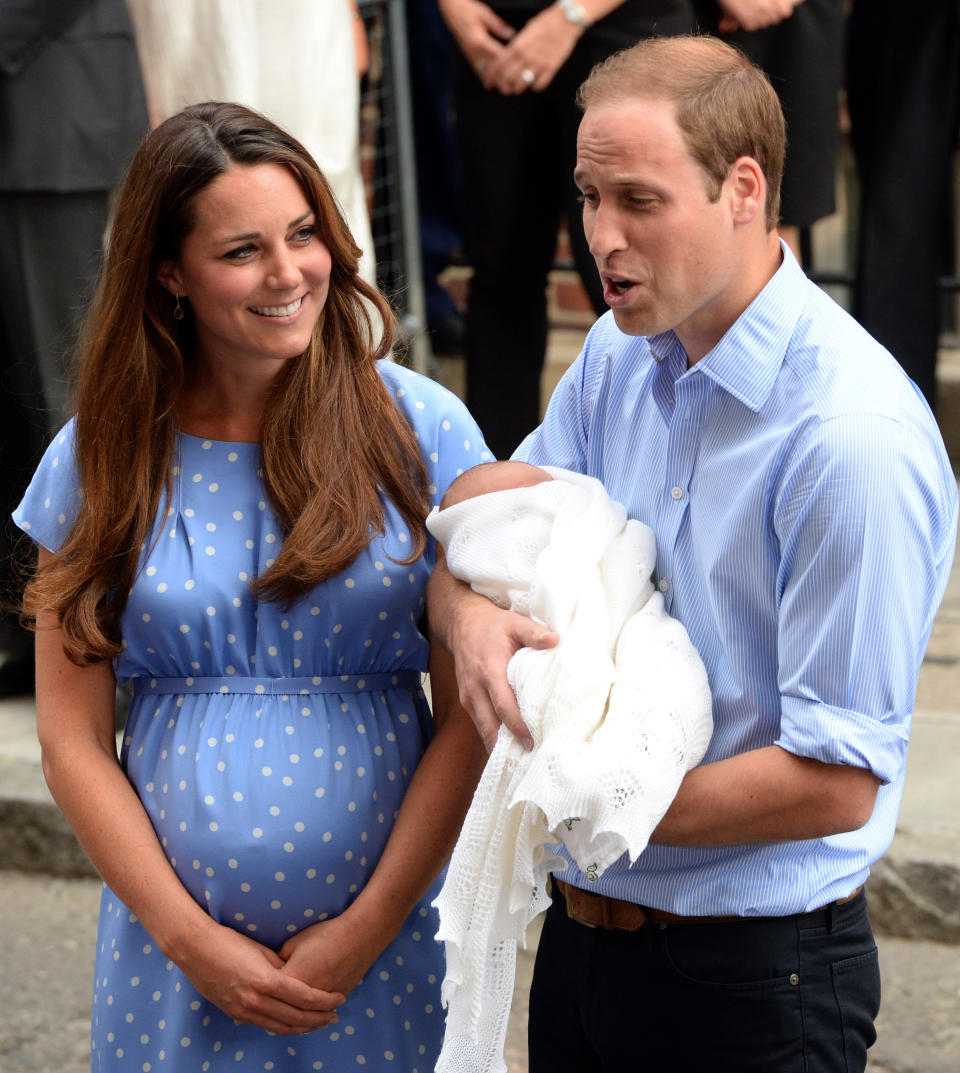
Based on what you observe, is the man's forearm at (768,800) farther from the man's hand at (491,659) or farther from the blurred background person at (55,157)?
the blurred background person at (55,157)

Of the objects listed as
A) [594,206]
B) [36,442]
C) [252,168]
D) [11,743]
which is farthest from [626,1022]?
[36,442]

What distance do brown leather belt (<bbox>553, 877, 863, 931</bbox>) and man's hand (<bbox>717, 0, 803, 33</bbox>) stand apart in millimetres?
2797

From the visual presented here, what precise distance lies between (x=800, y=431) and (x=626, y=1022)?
0.80 m

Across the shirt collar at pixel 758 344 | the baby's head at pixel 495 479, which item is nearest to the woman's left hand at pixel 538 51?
the baby's head at pixel 495 479

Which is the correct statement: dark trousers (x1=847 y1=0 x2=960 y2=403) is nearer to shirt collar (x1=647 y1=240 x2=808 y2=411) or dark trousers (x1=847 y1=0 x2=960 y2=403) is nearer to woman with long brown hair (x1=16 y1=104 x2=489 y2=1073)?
woman with long brown hair (x1=16 y1=104 x2=489 y2=1073)

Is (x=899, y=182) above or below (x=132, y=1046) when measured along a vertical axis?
above

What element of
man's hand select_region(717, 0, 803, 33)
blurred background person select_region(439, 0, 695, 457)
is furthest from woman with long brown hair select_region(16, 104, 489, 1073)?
man's hand select_region(717, 0, 803, 33)

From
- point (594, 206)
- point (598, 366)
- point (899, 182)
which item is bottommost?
point (899, 182)

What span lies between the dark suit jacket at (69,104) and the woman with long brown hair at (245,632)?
6.16 ft

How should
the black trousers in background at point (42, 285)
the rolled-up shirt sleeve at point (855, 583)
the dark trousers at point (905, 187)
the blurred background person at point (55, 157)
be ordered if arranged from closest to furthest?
the rolled-up shirt sleeve at point (855, 583) < the blurred background person at point (55, 157) < the black trousers in background at point (42, 285) < the dark trousers at point (905, 187)

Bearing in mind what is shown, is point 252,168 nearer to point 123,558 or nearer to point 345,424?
point 345,424

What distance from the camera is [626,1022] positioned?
80.0 inches

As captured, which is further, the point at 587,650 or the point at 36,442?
the point at 36,442

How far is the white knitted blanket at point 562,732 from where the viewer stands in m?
1.74
